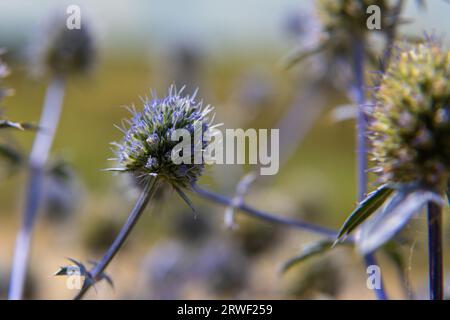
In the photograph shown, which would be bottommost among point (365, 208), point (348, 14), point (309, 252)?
point (309, 252)

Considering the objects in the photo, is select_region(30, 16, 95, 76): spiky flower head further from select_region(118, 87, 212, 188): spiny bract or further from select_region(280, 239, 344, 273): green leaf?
select_region(280, 239, 344, 273): green leaf

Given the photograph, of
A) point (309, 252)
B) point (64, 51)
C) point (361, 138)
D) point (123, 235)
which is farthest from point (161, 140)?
point (64, 51)

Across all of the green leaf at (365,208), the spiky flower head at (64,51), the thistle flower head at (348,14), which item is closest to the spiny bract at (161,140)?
the green leaf at (365,208)

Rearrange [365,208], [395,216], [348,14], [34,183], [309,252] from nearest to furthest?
[395,216] < [365,208] < [309,252] < [348,14] < [34,183]

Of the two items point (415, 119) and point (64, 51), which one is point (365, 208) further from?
point (64, 51)
